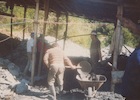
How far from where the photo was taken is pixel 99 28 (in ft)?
109

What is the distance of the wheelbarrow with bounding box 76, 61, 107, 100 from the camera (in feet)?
30.8

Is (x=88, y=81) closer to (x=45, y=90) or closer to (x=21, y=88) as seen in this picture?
(x=45, y=90)

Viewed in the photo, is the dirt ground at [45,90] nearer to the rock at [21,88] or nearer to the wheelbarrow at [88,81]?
the rock at [21,88]

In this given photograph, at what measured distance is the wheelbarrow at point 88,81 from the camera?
370 inches

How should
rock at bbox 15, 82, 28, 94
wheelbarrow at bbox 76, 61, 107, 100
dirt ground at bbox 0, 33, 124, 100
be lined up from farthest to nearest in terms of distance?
rock at bbox 15, 82, 28, 94
dirt ground at bbox 0, 33, 124, 100
wheelbarrow at bbox 76, 61, 107, 100

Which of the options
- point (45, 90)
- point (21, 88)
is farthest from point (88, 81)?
point (21, 88)

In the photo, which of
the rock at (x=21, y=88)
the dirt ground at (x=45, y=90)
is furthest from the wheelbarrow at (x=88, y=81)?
the rock at (x=21, y=88)

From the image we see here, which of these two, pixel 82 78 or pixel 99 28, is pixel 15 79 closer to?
pixel 82 78

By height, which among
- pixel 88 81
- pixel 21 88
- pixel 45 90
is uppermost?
pixel 88 81

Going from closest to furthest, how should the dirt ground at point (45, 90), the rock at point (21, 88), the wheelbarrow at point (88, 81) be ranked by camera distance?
the wheelbarrow at point (88, 81)
the dirt ground at point (45, 90)
the rock at point (21, 88)

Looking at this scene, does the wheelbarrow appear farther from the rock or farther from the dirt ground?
the rock

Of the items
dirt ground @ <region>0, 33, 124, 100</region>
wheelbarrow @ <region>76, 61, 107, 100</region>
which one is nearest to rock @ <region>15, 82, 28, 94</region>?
dirt ground @ <region>0, 33, 124, 100</region>

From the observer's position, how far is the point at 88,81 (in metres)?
9.31

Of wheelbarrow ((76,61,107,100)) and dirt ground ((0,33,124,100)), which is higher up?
wheelbarrow ((76,61,107,100))
